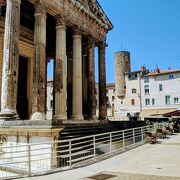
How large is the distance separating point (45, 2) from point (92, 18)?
22.2 feet

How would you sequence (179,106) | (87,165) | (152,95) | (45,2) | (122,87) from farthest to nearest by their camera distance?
(122,87) < (152,95) < (179,106) < (45,2) < (87,165)

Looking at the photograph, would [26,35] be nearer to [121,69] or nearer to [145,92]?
[145,92]

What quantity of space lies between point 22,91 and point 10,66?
29.2ft

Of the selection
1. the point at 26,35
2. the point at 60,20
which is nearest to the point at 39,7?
the point at 60,20

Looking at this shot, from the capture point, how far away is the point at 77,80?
20.2 meters

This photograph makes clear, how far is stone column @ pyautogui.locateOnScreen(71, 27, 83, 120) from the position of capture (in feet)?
65.7

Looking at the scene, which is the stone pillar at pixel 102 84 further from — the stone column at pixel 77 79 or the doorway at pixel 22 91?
the doorway at pixel 22 91

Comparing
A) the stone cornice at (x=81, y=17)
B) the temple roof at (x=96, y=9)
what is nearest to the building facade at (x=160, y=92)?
the stone cornice at (x=81, y=17)

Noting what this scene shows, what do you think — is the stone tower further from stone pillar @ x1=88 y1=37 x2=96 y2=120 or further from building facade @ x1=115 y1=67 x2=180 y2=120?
stone pillar @ x1=88 y1=37 x2=96 y2=120

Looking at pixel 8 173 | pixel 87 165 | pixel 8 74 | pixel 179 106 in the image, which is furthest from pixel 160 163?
pixel 179 106

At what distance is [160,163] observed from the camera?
9.33 meters

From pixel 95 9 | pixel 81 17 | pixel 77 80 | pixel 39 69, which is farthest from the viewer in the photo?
pixel 95 9

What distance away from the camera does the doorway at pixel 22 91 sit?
21.5 metres

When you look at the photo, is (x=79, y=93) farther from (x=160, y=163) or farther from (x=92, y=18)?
(x=160, y=163)
